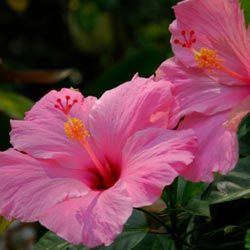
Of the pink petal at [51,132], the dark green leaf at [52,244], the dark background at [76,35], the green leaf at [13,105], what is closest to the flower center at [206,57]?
the pink petal at [51,132]

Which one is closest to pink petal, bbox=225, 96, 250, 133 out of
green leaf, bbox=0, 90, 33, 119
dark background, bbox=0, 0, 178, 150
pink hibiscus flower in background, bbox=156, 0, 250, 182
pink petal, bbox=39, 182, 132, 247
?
pink hibiscus flower in background, bbox=156, 0, 250, 182

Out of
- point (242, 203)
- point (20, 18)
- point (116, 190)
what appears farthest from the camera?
point (20, 18)

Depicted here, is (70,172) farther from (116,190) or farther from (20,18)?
(20,18)

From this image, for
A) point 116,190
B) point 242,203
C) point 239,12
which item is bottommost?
point 242,203

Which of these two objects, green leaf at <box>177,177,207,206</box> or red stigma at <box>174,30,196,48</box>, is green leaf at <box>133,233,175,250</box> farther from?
red stigma at <box>174,30,196,48</box>

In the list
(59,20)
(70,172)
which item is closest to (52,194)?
(70,172)

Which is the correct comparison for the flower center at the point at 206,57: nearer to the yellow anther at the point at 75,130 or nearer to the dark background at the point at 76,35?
the yellow anther at the point at 75,130

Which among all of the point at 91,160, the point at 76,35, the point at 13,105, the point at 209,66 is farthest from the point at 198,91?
the point at 76,35
